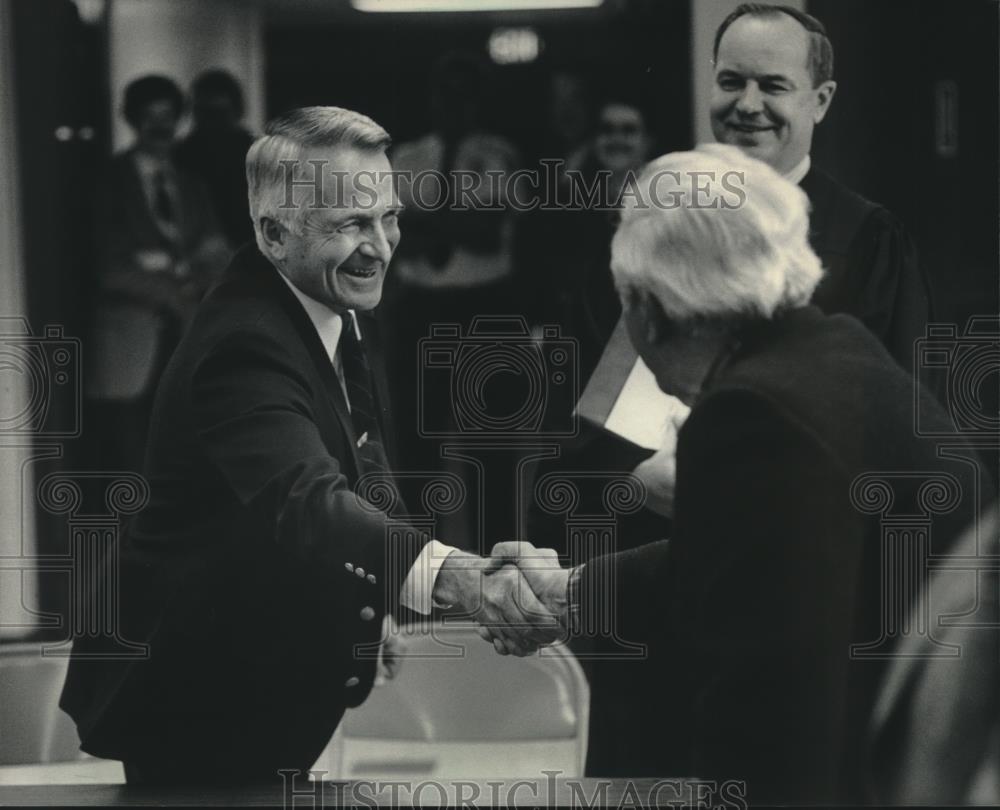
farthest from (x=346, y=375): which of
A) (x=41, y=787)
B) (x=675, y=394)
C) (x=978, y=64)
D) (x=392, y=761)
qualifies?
(x=978, y=64)

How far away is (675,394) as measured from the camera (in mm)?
2830

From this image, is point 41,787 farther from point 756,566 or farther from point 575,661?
point 756,566

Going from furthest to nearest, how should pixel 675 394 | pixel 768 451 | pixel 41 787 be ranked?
pixel 41 787, pixel 675 394, pixel 768 451

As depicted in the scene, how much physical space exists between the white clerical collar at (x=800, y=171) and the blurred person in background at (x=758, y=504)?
0.14 feet

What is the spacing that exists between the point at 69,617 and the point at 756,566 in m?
1.51

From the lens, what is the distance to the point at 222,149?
113 inches

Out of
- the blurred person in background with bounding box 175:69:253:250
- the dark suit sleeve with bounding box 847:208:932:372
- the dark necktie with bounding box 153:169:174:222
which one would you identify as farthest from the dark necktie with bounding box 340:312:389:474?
the dark suit sleeve with bounding box 847:208:932:372

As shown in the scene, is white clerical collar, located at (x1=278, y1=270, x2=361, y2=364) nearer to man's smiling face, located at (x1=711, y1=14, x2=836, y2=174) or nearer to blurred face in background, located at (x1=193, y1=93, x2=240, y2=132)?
blurred face in background, located at (x1=193, y1=93, x2=240, y2=132)

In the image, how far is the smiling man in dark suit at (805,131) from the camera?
9.31ft

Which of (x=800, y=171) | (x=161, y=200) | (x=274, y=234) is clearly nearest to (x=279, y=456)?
(x=274, y=234)

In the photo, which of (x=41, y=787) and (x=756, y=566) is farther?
(x=41, y=787)

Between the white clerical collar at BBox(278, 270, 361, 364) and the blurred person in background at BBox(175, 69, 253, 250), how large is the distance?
15 centimetres

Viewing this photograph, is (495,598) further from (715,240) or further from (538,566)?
(715,240)

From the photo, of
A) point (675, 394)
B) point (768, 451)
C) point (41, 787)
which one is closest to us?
point (768, 451)
